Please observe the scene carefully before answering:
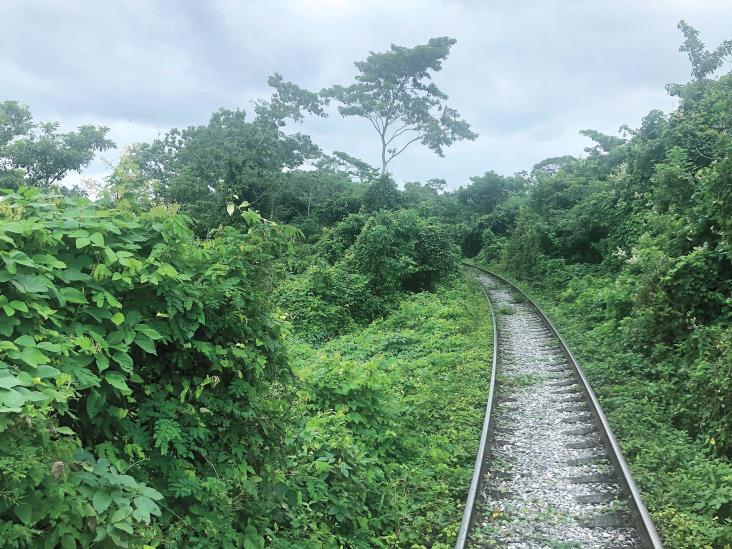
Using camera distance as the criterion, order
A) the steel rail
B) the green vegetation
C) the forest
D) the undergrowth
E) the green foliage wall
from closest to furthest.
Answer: the green foliage wall, the forest, the undergrowth, the steel rail, the green vegetation

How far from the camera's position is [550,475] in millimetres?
6324

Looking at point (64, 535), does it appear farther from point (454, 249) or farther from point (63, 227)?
point (454, 249)

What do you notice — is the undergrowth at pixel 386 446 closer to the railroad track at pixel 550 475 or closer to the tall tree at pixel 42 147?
the railroad track at pixel 550 475

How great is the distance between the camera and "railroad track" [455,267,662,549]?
5.07 metres

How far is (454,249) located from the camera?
2311cm

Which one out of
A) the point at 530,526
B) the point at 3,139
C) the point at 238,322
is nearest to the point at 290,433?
the point at 238,322

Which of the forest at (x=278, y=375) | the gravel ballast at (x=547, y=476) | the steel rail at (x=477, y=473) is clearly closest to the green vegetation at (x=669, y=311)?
the forest at (x=278, y=375)

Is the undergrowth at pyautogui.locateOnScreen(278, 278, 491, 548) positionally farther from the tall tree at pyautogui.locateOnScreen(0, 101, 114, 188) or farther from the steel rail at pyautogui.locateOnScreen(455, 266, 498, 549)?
the tall tree at pyautogui.locateOnScreen(0, 101, 114, 188)

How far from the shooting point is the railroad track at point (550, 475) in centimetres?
507

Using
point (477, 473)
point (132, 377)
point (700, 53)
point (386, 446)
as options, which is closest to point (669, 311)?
point (477, 473)

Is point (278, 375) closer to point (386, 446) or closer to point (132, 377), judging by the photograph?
point (132, 377)

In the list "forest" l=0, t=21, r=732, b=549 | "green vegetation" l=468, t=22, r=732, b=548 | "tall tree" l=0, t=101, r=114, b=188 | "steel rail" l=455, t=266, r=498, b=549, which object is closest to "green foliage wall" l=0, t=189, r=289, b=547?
"forest" l=0, t=21, r=732, b=549

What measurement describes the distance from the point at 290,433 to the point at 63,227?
2.49 m

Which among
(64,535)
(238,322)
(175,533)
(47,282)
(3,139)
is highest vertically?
(3,139)
